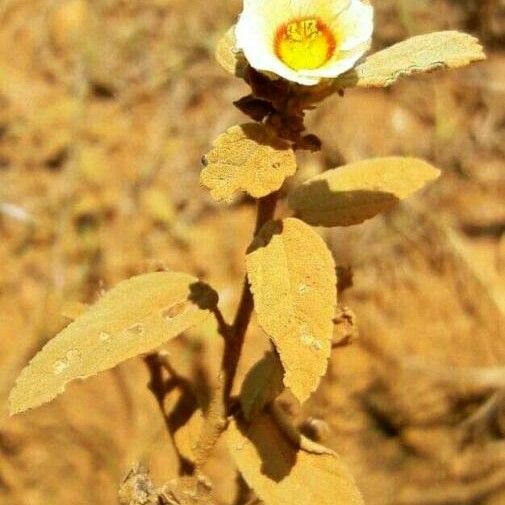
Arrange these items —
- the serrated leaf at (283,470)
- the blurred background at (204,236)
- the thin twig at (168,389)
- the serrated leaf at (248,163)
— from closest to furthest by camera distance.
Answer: the serrated leaf at (248,163), the serrated leaf at (283,470), the thin twig at (168,389), the blurred background at (204,236)

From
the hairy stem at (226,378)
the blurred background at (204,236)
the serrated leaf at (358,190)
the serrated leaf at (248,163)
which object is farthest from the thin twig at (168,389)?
the blurred background at (204,236)

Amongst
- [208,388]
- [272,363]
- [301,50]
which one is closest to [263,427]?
[272,363]

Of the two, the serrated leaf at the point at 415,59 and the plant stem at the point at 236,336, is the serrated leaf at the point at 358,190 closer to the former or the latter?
the plant stem at the point at 236,336

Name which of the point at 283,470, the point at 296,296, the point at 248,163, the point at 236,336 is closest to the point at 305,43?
the point at 248,163

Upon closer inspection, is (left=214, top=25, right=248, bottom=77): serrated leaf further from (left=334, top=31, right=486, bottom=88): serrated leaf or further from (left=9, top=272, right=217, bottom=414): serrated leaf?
(left=9, top=272, right=217, bottom=414): serrated leaf

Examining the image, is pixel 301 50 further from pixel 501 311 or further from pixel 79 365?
pixel 501 311

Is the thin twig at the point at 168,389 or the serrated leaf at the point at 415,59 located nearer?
the serrated leaf at the point at 415,59

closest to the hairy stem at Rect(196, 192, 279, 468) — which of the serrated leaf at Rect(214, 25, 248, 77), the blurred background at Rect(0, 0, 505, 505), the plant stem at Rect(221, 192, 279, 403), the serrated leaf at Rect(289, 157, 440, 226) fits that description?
the plant stem at Rect(221, 192, 279, 403)
